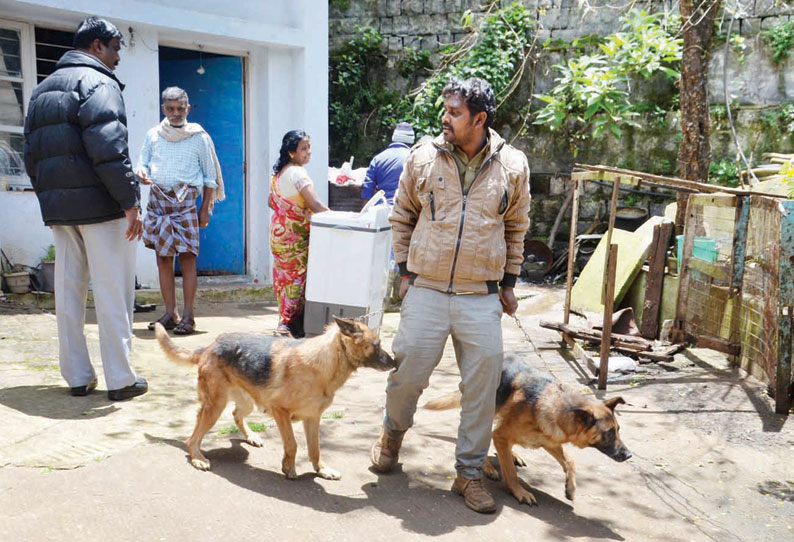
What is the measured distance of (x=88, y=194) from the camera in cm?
431

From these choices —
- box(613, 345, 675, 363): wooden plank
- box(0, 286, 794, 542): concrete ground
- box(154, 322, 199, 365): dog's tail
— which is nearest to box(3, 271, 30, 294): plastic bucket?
box(0, 286, 794, 542): concrete ground

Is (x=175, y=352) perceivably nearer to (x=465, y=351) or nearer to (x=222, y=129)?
(x=465, y=351)

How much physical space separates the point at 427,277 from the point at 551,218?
8.84m

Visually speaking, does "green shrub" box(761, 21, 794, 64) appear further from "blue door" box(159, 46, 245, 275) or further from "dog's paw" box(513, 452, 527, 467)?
"dog's paw" box(513, 452, 527, 467)

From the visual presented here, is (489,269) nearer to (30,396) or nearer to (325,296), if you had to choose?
(325,296)

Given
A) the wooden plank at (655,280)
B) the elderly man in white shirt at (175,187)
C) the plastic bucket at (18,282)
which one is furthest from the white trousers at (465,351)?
the plastic bucket at (18,282)

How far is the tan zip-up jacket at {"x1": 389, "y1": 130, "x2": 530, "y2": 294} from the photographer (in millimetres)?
3461

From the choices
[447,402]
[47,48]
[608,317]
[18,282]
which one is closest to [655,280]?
[608,317]

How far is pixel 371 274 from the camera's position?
18.9 feet

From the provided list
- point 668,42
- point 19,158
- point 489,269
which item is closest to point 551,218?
point 668,42

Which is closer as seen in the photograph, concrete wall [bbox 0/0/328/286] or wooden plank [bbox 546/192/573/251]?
concrete wall [bbox 0/0/328/286]

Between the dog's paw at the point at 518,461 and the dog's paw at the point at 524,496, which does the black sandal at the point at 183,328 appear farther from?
the dog's paw at the point at 524,496

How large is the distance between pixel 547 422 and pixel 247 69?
23.9ft

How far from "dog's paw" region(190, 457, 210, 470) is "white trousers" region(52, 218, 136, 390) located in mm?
1122
